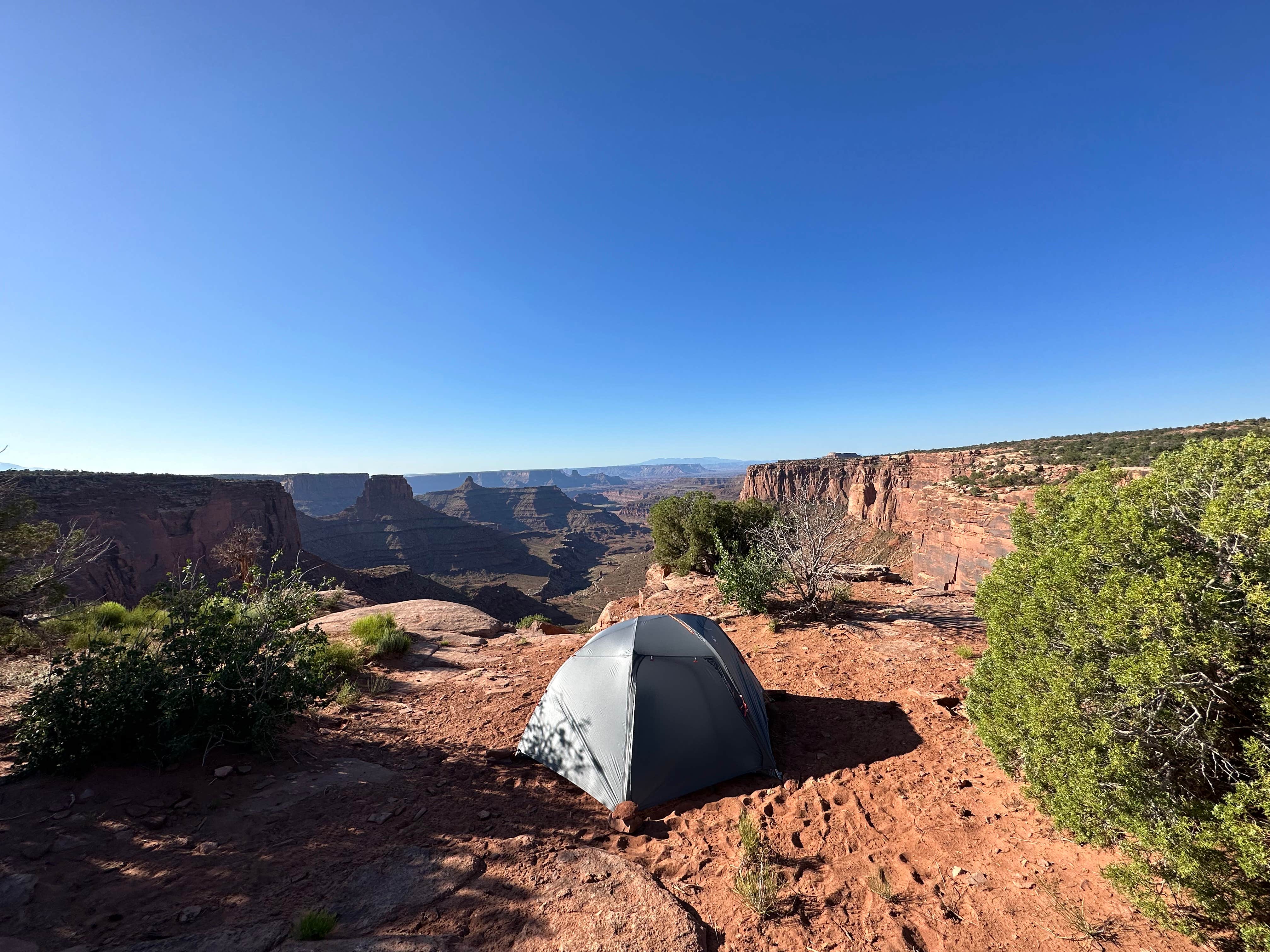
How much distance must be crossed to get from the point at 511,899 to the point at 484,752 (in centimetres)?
279

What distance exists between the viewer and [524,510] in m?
161

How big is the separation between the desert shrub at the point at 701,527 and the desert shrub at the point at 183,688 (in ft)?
44.7

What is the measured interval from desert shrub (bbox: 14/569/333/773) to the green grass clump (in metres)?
3.37

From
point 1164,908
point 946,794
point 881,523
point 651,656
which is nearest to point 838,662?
point 946,794

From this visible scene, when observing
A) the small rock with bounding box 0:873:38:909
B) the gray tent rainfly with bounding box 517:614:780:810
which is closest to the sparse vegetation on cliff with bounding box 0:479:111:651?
the small rock with bounding box 0:873:38:909

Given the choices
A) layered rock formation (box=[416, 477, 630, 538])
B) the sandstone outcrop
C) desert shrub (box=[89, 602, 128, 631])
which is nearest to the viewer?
desert shrub (box=[89, 602, 128, 631])

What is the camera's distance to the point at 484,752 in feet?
20.5

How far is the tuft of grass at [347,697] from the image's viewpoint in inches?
289

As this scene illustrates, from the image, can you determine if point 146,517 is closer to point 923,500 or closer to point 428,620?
point 428,620

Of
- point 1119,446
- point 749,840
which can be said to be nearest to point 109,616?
point 749,840

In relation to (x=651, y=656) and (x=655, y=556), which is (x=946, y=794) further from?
(x=655, y=556)

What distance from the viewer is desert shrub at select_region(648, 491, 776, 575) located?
61.8 ft

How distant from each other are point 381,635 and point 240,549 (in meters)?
31.4

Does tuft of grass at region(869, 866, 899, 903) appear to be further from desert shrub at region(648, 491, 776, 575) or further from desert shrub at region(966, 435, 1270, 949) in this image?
desert shrub at region(648, 491, 776, 575)
